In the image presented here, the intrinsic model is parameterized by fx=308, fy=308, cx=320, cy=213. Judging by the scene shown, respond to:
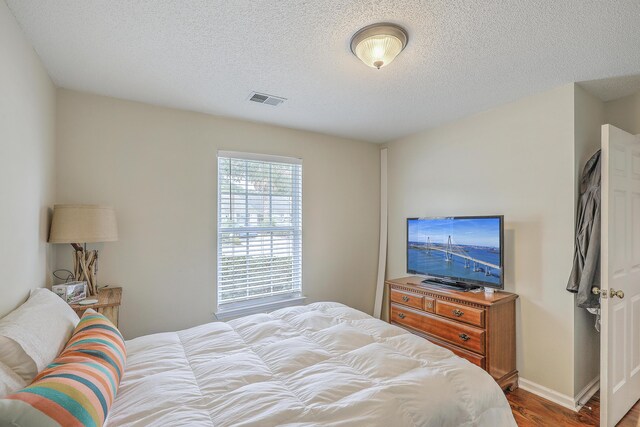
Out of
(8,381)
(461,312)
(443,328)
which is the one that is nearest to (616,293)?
(461,312)

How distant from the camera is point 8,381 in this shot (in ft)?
3.28

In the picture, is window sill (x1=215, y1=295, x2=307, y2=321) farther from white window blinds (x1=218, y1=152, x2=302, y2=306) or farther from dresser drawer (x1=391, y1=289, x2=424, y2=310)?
dresser drawer (x1=391, y1=289, x2=424, y2=310)

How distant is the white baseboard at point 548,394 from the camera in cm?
235

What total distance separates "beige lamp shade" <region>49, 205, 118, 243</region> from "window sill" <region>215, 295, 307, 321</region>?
4.21 feet

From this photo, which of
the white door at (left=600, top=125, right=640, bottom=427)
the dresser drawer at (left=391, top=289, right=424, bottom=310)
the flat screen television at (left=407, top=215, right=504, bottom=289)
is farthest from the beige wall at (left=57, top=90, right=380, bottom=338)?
the white door at (left=600, top=125, right=640, bottom=427)

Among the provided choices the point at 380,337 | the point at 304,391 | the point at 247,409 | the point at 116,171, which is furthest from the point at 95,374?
the point at 116,171

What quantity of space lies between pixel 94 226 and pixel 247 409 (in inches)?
73.5

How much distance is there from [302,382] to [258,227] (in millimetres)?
2132

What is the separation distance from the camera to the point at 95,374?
1094 mm

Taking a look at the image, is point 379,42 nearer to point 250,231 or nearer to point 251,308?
point 250,231

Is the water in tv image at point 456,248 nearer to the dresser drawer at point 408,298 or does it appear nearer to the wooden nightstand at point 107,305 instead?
the dresser drawer at point 408,298

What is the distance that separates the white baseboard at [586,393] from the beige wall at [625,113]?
→ 209 cm

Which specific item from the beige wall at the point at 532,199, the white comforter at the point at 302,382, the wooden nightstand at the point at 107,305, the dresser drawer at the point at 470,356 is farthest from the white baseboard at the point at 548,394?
the wooden nightstand at the point at 107,305

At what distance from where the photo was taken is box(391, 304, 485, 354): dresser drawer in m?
2.50
